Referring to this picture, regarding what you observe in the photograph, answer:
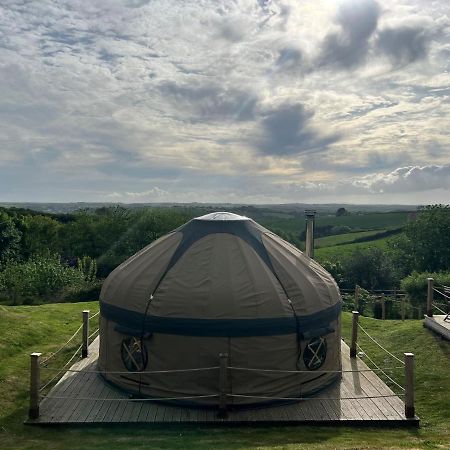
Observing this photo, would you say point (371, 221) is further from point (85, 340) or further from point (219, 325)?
point (219, 325)

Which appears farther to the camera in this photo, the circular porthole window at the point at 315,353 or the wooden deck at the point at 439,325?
the wooden deck at the point at 439,325

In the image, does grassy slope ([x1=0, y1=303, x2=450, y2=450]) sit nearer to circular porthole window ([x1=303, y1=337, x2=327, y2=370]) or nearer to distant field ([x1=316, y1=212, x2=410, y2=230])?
circular porthole window ([x1=303, y1=337, x2=327, y2=370])

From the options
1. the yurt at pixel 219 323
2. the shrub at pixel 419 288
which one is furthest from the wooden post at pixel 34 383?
the shrub at pixel 419 288

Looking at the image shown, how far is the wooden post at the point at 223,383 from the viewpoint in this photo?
24.1ft

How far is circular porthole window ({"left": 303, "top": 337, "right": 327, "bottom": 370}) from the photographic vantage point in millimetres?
8470

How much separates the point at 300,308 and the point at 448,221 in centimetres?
3142

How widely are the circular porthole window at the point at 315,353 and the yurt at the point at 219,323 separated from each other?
0.06 feet

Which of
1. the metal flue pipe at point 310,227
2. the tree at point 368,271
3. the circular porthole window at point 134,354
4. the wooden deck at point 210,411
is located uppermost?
the metal flue pipe at point 310,227

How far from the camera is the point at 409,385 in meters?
7.52

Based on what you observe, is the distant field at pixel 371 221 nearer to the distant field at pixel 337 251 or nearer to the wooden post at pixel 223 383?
the distant field at pixel 337 251

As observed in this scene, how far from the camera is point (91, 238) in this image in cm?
4253

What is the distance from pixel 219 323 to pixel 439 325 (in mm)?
7363

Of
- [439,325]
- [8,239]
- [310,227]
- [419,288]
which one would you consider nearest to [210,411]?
[310,227]

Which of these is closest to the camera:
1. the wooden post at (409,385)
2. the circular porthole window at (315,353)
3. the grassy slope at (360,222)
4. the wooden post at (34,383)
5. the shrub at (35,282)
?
the wooden post at (34,383)
